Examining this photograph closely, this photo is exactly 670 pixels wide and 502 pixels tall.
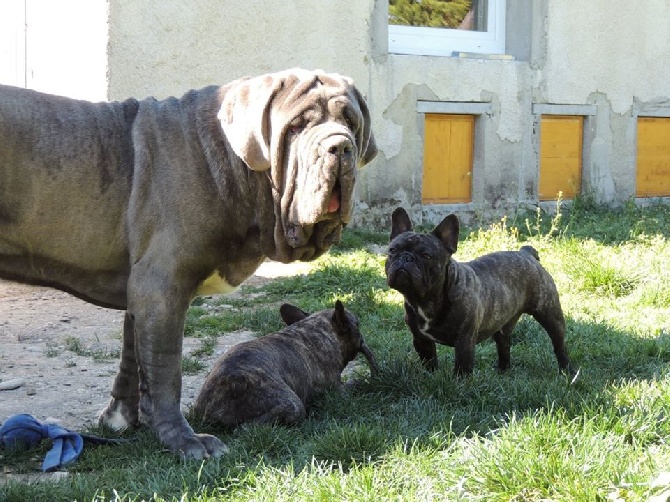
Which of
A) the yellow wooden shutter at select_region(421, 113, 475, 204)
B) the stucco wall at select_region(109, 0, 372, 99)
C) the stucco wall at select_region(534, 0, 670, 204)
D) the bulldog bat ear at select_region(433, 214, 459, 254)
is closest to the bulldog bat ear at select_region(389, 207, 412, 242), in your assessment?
the bulldog bat ear at select_region(433, 214, 459, 254)

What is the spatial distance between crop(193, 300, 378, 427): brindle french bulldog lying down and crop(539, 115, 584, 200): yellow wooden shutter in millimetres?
8123

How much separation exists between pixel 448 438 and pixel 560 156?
992cm

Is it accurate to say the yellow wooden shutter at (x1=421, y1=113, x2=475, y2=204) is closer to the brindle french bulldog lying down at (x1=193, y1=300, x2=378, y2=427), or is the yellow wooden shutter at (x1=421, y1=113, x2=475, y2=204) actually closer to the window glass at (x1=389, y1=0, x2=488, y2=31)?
the window glass at (x1=389, y1=0, x2=488, y2=31)

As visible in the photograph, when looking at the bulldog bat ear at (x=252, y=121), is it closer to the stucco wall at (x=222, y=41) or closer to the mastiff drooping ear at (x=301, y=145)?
the mastiff drooping ear at (x=301, y=145)

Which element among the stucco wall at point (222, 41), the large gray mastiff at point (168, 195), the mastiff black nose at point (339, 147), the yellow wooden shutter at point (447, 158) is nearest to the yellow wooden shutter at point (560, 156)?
the yellow wooden shutter at point (447, 158)

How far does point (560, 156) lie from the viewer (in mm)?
13500

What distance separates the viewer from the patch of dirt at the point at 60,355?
18.2 ft

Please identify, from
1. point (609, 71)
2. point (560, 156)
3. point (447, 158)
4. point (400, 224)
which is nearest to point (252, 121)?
point (400, 224)

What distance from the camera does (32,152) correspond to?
4262 mm

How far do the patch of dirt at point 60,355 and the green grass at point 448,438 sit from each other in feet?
0.75

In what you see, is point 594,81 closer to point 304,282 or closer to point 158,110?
point 304,282

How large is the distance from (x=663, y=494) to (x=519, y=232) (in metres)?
8.33

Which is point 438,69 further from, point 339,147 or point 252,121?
point 339,147

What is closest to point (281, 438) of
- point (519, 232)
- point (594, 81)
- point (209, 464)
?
point (209, 464)
